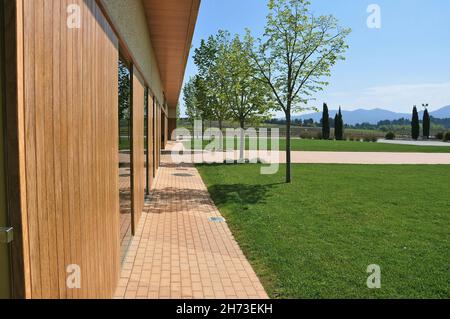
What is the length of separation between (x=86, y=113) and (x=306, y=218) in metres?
5.80

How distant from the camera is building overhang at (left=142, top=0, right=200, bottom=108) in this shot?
22.9 feet

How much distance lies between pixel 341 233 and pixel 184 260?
294cm

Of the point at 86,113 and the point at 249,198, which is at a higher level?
the point at 86,113

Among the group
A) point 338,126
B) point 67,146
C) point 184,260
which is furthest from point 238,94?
point 338,126

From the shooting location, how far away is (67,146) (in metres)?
2.38

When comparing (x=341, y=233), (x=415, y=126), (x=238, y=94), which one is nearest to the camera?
(x=341, y=233)

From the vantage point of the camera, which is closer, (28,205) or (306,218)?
(28,205)

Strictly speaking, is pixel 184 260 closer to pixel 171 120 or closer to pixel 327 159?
pixel 327 159

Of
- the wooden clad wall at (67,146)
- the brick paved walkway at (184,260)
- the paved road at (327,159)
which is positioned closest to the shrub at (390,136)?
the paved road at (327,159)
